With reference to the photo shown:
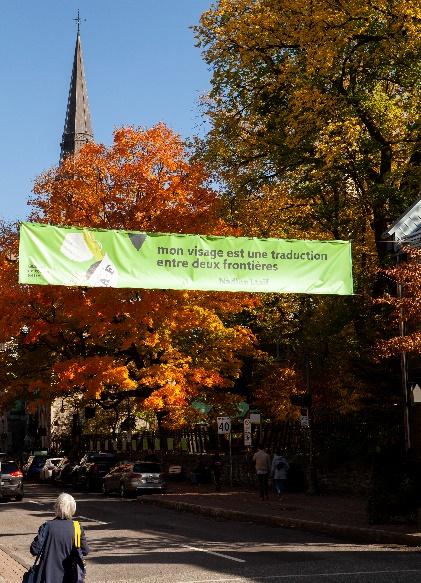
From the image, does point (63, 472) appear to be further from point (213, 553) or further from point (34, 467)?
point (213, 553)

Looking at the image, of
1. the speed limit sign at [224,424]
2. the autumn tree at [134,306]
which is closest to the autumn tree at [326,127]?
the autumn tree at [134,306]

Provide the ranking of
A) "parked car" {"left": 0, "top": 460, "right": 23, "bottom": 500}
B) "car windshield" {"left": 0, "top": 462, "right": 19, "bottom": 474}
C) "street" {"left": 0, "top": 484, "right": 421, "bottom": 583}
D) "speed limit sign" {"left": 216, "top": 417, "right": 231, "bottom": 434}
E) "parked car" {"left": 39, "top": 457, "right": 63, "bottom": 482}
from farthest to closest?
1. "parked car" {"left": 39, "top": 457, "right": 63, "bottom": 482}
2. "speed limit sign" {"left": 216, "top": 417, "right": 231, "bottom": 434}
3. "car windshield" {"left": 0, "top": 462, "right": 19, "bottom": 474}
4. "parked car" {"left": 0, "top": 460, "right": 23, "bottom": 500}
5. "street" {"left": 0, "top": 484, "right": 421, "bottom": 583}

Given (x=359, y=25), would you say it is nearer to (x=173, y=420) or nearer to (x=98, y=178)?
(x=98, y=178)

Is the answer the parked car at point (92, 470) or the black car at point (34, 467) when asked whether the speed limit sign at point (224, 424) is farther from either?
the black car at point (34, 467)

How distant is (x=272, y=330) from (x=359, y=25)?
19692mm

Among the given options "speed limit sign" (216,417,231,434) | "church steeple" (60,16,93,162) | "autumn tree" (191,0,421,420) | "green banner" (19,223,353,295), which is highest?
"church steeple" (60,16,93,162)

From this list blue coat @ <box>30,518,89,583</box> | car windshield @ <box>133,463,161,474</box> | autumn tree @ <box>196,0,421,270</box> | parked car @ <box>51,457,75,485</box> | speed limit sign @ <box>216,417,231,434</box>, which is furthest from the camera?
parked car @ <box>51,457,75,485</box>

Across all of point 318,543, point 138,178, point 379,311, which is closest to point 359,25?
point 379,311

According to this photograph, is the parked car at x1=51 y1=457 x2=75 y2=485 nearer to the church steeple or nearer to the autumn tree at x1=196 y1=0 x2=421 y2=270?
the autumn tree at x1=196 y1=0 x2=421 y2=270

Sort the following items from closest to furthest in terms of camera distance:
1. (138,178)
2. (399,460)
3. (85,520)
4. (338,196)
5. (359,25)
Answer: (399,460) → (85,520) → (359,25) → (338,196) → (138,178)

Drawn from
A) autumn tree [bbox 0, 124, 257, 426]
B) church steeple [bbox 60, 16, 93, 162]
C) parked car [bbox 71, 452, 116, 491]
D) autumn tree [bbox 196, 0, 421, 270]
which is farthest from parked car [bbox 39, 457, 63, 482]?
church steeple [bbox 60, 16, 93, 162]

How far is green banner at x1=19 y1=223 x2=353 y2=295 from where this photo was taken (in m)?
19.5

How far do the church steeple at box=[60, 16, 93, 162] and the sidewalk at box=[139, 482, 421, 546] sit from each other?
9914cm

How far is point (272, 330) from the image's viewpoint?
4494 cm
